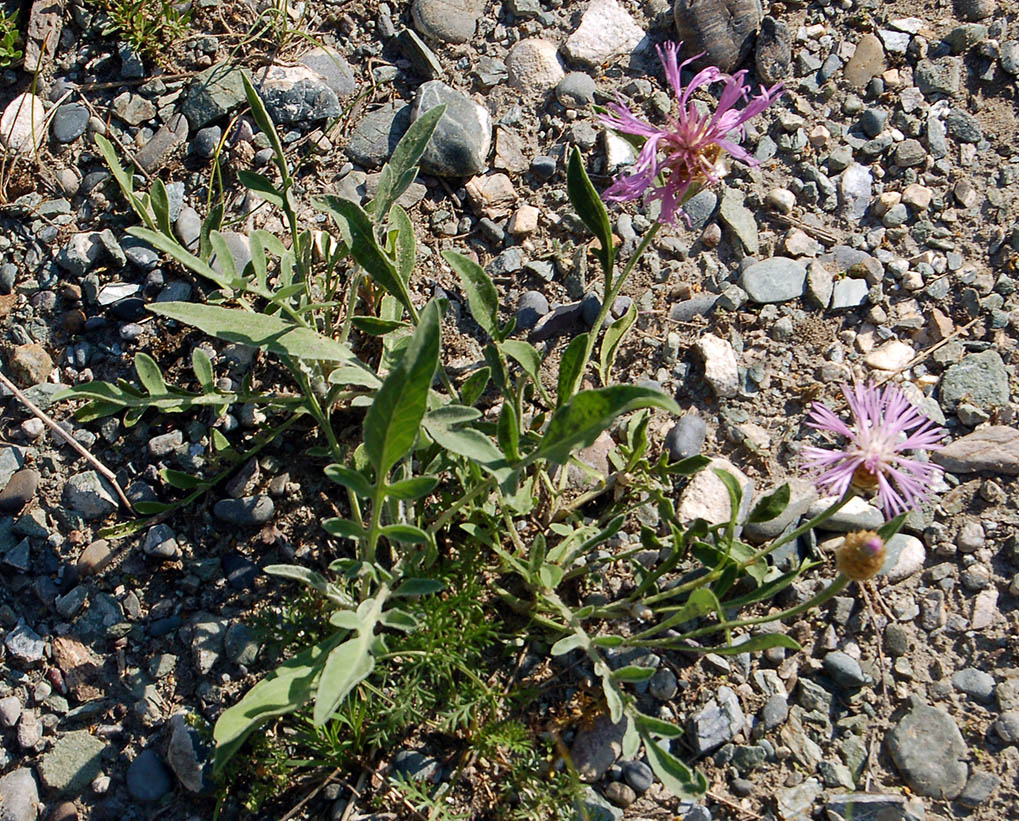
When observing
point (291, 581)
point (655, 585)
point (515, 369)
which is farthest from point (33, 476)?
point (655, 585)

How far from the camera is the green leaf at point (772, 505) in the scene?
239 cm

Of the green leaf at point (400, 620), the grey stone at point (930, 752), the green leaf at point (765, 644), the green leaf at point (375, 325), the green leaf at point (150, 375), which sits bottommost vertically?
the grey stone at point (930, 752)

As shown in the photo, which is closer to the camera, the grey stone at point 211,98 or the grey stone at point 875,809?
the grey stone at point 875,809

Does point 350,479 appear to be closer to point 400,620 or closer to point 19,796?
point 400,620

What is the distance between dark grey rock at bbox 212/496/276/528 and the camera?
2779 millimetres

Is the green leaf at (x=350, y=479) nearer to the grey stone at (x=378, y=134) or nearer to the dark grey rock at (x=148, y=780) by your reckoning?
the dark grey rock at (x=148, y=780)

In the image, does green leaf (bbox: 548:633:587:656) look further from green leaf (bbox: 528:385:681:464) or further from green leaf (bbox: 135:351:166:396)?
green leaf (bbox: 135:351:166:396)

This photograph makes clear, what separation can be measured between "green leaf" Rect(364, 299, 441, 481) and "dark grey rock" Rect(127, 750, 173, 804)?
120 cm

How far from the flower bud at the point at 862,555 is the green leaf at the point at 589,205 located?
1.00 metres

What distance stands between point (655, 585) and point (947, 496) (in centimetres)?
100

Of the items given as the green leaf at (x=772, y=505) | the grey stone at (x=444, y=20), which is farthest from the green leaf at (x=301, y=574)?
the grey stone at (x=444, y=20)

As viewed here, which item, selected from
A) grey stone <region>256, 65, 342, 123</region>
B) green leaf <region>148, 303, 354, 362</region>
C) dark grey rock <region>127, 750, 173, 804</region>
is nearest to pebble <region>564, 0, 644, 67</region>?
grey stone <region>256, 65, 342, 123</region>

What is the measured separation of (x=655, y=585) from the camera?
2.55m

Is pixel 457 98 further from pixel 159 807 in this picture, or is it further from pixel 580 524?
pixel 159 807
